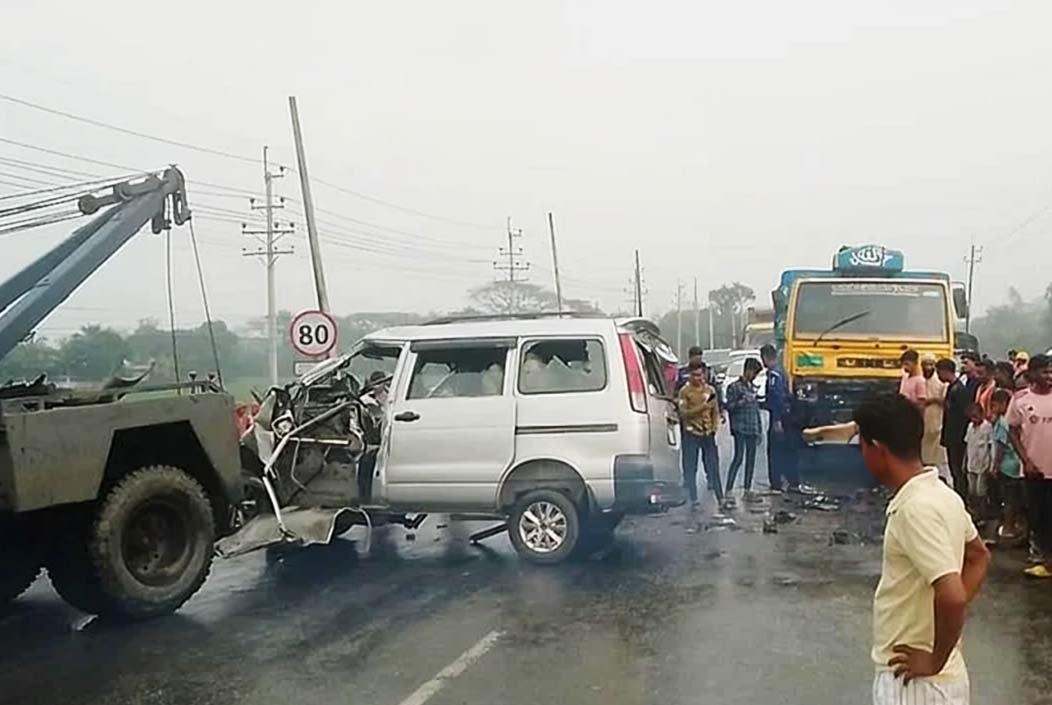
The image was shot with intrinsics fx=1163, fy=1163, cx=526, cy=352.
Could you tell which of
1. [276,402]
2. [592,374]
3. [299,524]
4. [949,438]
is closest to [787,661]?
[592,374]

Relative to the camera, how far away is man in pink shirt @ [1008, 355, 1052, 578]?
8.25 metres

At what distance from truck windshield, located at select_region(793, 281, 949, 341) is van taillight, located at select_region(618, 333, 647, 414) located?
23.9 feet

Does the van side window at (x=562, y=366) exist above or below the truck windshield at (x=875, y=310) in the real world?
below

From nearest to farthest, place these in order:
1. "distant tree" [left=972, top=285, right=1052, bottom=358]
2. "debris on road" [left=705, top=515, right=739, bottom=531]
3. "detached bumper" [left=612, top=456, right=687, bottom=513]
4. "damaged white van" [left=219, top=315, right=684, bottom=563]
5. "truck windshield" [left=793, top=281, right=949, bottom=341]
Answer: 1. "detached bumper" [left=612, top=456, right=687, bottom=513]
2. "damaged white van" [left=219, top=315, right=684, bottom=563]
3. "debris on road" [left=705, top=515, right=739, bottom=531]
4. "truck windshield" [left=793, top=281, right=949, bottom=341]
5. "distant tree" [left=972, top=285, right=1052, bottom=358]

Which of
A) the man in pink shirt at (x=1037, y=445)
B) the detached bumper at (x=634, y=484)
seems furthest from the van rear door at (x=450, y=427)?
the man in pink shirt at (x=1037, y=445)

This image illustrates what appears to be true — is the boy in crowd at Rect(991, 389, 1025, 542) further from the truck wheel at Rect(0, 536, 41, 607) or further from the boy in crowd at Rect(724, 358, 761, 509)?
the truck wheel at Rect(0, 536, 41, 607)

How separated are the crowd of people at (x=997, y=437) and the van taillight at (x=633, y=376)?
207cm

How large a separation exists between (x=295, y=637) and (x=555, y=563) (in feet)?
8.07

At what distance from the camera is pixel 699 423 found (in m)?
12.4

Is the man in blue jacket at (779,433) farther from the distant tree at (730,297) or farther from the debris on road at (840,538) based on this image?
the distant tree at (730,297)

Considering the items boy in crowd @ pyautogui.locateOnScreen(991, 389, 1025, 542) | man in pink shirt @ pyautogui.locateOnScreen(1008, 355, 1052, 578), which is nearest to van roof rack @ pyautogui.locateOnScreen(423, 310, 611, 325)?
man in pink shirt @ pyautogui.locateOnScreen(1008, 355, 1052, 578)

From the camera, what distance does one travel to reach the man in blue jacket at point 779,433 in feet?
44.3

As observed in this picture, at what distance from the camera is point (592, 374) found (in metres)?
8.90

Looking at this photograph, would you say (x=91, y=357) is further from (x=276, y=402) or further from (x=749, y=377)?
(x=749, y=377)
